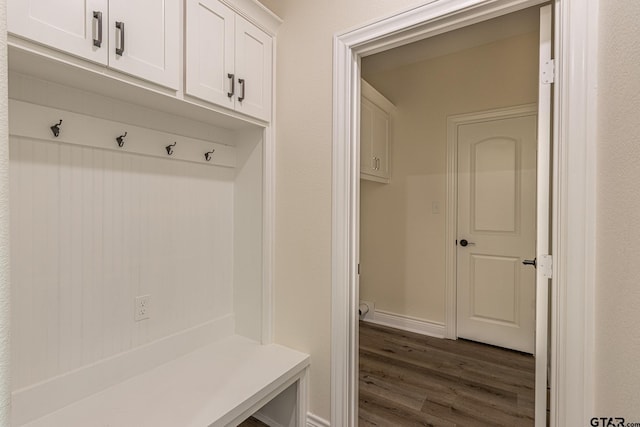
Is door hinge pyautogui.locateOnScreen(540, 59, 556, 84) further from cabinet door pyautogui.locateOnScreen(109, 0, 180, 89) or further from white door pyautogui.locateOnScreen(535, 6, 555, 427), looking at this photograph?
cabinet door pyautogui.locateOnScreen(109, 0, 180, 89)

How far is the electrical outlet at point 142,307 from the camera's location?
1.54 meters

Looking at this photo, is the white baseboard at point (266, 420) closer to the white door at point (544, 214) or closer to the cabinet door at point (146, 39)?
the white door at point (544, 214)

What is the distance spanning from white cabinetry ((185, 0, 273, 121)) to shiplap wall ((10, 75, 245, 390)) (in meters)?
0.31

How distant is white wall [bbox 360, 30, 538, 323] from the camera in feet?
9.47

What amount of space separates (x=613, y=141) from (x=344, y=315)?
1.25 meters

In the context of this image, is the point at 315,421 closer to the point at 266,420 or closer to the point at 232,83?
the point at 266,420

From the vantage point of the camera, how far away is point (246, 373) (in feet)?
5.14

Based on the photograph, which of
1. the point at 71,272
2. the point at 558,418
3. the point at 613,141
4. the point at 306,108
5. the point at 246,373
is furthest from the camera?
the point at 306,108

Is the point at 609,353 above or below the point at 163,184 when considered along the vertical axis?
below

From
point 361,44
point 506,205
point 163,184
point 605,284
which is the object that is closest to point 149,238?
point 163,184

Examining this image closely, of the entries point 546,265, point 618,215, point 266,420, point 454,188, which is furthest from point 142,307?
point 454,188

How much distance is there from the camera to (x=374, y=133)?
9.86 ft

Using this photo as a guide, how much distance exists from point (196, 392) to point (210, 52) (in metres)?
1.56

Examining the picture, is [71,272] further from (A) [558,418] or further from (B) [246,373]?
(A) [558,418]
